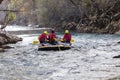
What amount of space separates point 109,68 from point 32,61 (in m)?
6.25

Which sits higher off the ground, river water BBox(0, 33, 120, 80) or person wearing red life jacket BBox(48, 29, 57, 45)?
person wearing red life jacket BBox(48, 29, 57, 45)

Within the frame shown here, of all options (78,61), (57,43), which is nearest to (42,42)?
(57,43)

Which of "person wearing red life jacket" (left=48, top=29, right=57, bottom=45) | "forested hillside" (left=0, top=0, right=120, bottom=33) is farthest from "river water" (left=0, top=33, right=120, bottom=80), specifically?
"forested hillside" (left=0, top=0, right=120, bottom=33)

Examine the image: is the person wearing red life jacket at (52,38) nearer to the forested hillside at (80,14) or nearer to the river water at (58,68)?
the river water at (58,68)

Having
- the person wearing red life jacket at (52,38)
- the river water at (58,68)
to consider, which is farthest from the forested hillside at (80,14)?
the river water at (58,68)

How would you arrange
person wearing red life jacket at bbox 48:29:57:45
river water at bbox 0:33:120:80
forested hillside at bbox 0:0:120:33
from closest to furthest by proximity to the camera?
river water at bbox 0:33:120:80 < person wearing red life jacket at bbox 48:29:57:45 < forested hillside at bbox 0:0:120:33

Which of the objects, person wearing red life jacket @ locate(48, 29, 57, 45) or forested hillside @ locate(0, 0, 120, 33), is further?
forested hillside @ locate(0, 0, 120, 33)

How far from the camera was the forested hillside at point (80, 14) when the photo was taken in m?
56.9

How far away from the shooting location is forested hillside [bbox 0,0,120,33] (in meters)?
56.9

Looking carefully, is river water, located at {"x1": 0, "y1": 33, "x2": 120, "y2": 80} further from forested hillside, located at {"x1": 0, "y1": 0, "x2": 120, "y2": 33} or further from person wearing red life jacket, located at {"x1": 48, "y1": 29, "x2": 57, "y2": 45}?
forested hillside, located at {"x1": 0, "y1": 0, "x2": 120, "y2": 33}

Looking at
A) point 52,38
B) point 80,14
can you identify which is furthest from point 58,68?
point 80,14

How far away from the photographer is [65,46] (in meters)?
28.8

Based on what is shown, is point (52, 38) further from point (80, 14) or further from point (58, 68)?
point (80, 14)

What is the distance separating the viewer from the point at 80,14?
69.1 metres
